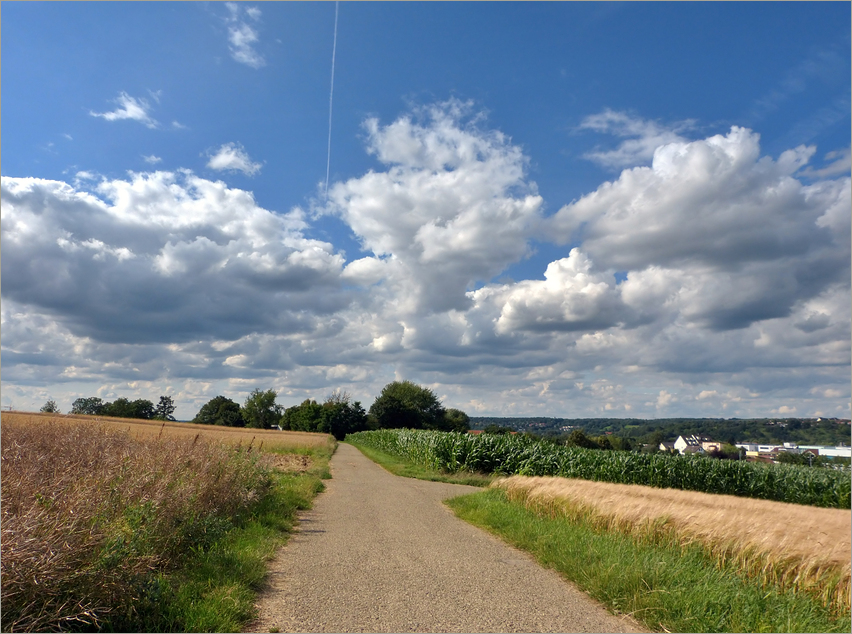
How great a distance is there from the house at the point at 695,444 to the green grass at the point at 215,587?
19.9 meters

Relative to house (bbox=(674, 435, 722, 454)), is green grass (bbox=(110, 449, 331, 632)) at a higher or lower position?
lower

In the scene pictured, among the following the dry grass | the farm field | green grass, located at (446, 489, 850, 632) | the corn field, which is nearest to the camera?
green grass, located at (446, 489, 850, 632)

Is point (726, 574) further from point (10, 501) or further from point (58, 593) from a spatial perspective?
point (10, 501)

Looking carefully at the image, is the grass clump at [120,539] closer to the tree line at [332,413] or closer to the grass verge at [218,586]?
the grass verge at [218,586]

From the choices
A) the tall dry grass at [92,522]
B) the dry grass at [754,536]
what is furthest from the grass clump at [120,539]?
the dry grass at [754,536]

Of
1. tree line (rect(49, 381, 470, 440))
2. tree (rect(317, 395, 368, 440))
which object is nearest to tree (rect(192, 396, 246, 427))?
tree line (rect(49, 381, 470, 440))

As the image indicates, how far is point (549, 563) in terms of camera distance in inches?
312

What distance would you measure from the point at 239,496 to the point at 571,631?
22.6ft

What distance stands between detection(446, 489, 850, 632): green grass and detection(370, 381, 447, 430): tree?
8877 cm

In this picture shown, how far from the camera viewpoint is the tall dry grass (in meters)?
3.99

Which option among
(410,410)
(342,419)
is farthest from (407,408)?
(342,419)

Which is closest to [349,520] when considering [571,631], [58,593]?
[571,631]

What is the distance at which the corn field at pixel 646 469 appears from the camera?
71.4 ft

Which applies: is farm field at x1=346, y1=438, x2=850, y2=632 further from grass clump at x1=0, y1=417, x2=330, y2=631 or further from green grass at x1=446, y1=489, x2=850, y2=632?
grass clump at x1=0, y1=417, x2=330, y2=631
